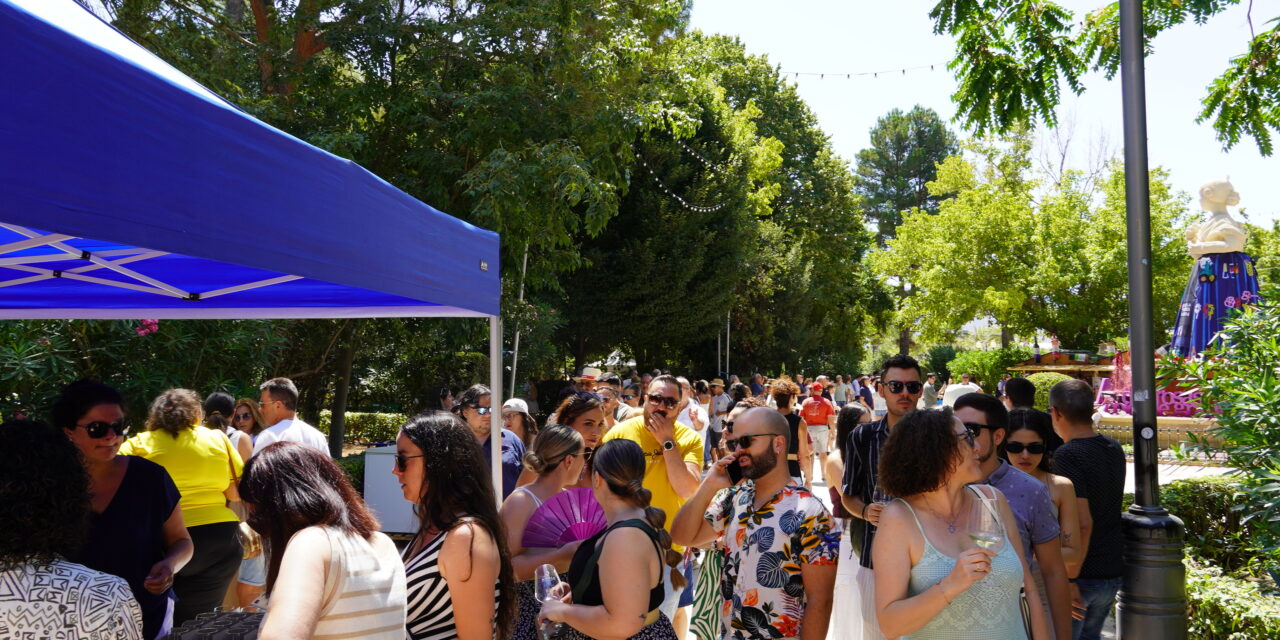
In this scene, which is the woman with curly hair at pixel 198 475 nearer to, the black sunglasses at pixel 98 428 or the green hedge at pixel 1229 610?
the black sunglasses at pixel 98 428

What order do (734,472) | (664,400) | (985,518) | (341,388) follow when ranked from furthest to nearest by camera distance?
(341,388)
(664,400)
(734,472)
(985,518)

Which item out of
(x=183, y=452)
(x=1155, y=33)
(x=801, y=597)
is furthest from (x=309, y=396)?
(x=801, y=597)

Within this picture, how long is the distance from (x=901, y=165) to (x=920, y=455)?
74.8 m

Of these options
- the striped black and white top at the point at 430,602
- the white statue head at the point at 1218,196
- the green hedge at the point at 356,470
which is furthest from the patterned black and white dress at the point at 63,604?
the white statue head at the point at 1218,196

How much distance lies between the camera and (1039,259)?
34156 millimetres

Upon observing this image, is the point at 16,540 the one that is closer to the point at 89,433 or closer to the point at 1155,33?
the point at 89,433

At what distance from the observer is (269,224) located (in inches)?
116

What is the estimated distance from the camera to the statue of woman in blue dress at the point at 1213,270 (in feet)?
47.4

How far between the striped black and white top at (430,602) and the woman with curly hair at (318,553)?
0.74 feet

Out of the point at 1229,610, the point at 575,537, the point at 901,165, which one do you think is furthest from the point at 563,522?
the point at 901,165

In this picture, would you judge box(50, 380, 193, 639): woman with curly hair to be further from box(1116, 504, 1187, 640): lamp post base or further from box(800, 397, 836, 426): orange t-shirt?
box(800, 397, 836, 426): orange t-shirt

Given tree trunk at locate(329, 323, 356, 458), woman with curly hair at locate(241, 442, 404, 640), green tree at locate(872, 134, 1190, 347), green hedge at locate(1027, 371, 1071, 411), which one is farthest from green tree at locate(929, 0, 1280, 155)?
green tree at locate(872, 134, 1190, 347)

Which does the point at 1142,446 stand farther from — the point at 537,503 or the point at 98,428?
the point at 98,428

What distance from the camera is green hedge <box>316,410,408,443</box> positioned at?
22.5m
